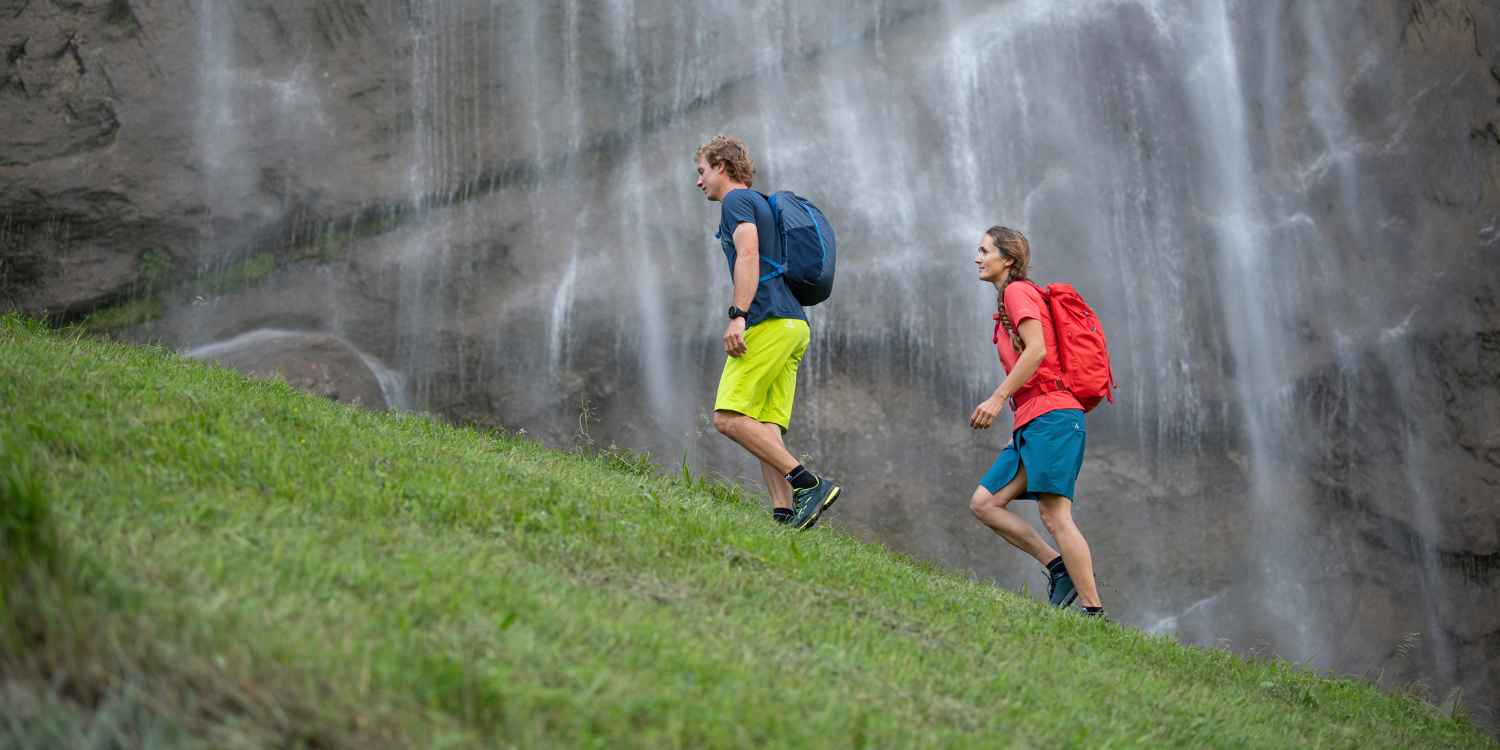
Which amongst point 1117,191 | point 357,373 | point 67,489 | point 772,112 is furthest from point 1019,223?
point 67,489

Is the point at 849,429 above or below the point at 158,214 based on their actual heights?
below

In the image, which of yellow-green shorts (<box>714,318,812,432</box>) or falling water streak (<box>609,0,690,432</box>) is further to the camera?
falling water streak (<box>609,0,690,432</box>)

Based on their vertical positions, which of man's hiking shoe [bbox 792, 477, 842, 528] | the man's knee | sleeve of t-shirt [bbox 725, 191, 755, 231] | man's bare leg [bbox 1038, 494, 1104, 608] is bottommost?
man's bare leg [bbox 1038, 494, 1104, 608]

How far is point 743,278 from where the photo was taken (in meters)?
6.89

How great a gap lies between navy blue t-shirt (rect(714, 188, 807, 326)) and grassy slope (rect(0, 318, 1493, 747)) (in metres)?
1.03

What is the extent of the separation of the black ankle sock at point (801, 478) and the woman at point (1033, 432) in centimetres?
84

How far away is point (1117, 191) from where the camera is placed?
12.7m

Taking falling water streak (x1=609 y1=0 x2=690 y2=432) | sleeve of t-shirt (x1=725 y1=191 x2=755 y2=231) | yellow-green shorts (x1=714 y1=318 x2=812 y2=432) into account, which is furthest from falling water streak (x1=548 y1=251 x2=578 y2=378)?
sleeve of t-shirt (x1=725 y1=191 x2=755 y2=231)

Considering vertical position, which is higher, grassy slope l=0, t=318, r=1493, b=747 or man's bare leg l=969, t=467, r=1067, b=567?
grassy slope l=0, t=318, r=1493, b=747

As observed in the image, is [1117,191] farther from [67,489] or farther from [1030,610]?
[67,489]

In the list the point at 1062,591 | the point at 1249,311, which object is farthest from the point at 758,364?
the point at 1249,311

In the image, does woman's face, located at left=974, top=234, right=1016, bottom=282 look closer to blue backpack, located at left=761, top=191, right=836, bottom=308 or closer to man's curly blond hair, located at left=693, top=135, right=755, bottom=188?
blue backpack, located at left=761, top=191, right=836, bottom=308

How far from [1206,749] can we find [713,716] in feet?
Answer: 6.63

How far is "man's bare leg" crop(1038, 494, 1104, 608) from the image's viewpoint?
7.06 meters
